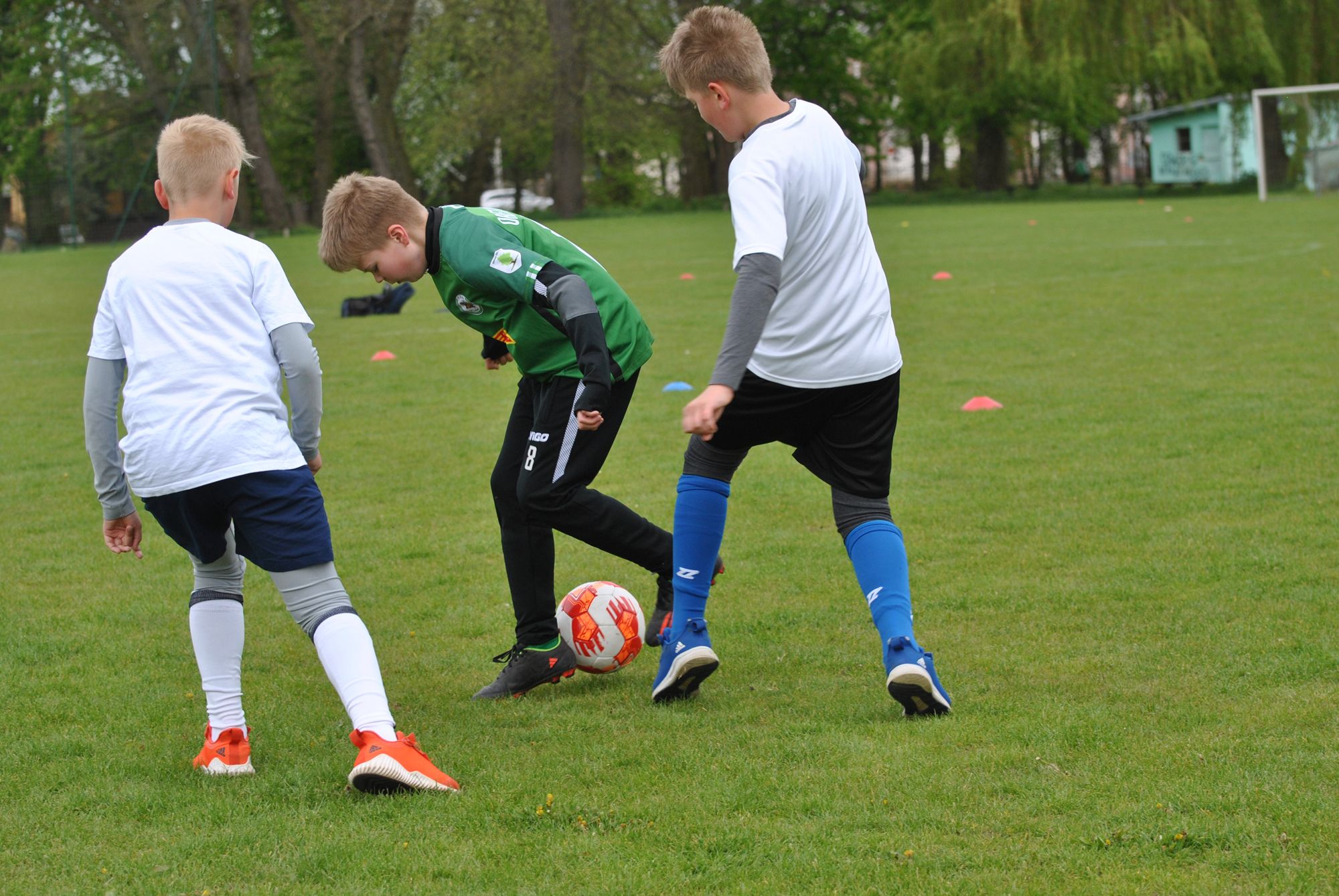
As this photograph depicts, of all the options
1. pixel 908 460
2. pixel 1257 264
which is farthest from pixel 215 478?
pixel 1257 264

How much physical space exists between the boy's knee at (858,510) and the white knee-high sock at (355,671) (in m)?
1.29

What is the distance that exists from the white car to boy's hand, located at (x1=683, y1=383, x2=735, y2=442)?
48.4m

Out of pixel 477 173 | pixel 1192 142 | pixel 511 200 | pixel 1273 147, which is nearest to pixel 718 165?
pixel 477 173

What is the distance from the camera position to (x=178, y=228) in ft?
10.9

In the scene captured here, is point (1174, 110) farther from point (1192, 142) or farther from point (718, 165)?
point (718, 165)

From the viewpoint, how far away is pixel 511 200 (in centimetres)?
5538

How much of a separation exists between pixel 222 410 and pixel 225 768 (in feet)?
2.96

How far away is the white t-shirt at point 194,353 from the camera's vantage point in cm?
323

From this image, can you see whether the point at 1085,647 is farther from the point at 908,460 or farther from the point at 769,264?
the point at 908,460

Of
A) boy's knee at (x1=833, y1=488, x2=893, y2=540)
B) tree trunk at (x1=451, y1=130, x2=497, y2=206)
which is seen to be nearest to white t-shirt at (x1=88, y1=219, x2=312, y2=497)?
boy's knee at (x1=833, y1=488, x2=893, y2=540)

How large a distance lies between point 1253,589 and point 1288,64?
117 ft

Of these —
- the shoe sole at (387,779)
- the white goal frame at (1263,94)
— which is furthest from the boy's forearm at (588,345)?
the white goal frame at (1263,94)

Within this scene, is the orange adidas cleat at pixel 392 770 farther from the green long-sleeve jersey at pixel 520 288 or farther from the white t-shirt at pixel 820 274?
the white t-shirt at pixel 820 274

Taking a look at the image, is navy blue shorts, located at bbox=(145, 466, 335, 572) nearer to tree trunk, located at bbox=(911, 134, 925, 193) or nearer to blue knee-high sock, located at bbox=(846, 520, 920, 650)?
blue knee-high sock, located at bbox=(846, 520, 920, 650)
